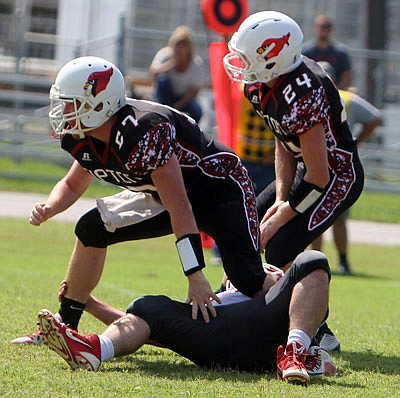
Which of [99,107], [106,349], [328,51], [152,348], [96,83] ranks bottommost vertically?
[152,348]

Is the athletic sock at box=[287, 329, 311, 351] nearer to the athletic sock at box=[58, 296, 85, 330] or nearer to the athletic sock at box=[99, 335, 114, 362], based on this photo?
the athletic sock at box=[99, 335, 114, 362]

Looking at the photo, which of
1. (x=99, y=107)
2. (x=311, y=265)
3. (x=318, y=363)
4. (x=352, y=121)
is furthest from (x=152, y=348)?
(x=352, y=121)

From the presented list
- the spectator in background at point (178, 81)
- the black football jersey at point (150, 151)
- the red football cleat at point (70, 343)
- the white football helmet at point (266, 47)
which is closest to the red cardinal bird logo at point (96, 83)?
the black football jersey at point (150, 151)

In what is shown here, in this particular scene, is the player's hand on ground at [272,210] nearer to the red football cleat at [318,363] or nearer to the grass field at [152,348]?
the grass field at [152,348]

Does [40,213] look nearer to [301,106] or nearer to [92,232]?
[92,232]

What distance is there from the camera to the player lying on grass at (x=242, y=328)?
496 centimetres

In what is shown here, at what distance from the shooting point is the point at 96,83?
520 cm

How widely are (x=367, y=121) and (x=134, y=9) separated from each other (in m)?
12.7

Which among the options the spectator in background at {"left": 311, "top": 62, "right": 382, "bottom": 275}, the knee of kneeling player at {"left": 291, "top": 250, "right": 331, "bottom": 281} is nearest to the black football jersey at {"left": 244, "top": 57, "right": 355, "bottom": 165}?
the knee of kneeling player at {"left": 291, "top": 250, "right": 331, "bottom": 281}

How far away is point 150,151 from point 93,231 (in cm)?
82

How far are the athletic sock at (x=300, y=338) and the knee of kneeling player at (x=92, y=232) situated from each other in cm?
130

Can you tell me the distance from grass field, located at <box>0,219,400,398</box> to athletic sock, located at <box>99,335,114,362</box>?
8 cm

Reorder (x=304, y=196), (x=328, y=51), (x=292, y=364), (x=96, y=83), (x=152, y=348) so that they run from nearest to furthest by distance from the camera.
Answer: (x=292, y=364)
(x=96, y=83)
(x=152, y=348)
(x=304, y=196)
(x=328, y=51)

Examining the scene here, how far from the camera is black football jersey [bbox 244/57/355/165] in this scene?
18.9ft
